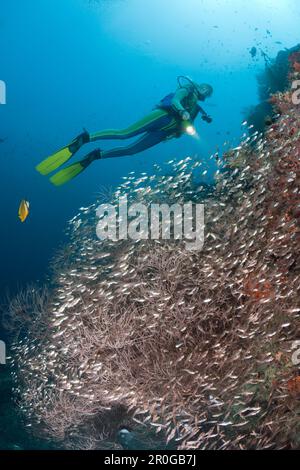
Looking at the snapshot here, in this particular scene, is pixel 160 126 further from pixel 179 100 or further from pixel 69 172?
pixel 69 172

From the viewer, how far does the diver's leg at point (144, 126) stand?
30.3ft

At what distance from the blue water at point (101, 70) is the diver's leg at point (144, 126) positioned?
42.9 metres

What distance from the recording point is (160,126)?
9.42m

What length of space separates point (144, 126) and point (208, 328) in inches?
230

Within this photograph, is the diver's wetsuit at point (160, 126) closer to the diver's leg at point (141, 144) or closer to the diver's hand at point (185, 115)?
the diver's leg at point (141, 144)

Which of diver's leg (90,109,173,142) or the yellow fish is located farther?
diver's leg (90,109,173,142)

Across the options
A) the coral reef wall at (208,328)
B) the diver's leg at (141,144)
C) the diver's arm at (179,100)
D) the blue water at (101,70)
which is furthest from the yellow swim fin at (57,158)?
the blue water at (101,70)

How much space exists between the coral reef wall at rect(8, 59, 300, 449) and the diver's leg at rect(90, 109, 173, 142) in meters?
2.79

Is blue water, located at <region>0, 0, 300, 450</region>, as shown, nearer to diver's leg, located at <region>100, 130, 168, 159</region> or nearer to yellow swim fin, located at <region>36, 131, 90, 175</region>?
diver's leg, located at <region>100, 130, 168, 159</region>

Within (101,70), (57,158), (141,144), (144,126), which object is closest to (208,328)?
(57,158)

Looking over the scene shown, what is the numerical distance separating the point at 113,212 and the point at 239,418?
13.8ft

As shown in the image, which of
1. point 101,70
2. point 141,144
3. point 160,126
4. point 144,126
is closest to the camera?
point 160,126

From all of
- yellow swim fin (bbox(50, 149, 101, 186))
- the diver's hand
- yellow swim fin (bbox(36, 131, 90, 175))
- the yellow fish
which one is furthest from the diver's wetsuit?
the yellow fish

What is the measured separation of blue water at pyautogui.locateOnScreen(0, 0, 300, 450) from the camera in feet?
196
